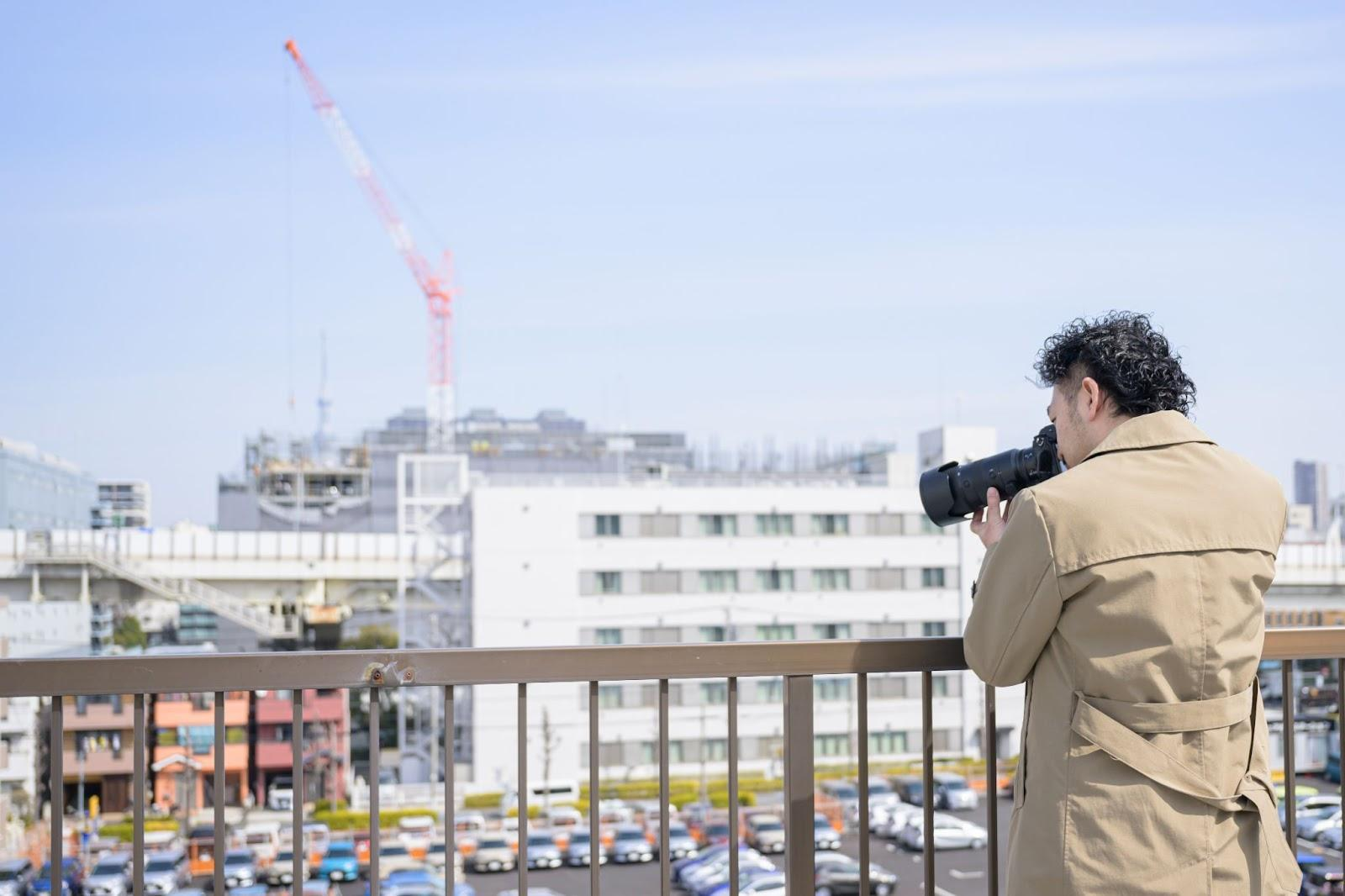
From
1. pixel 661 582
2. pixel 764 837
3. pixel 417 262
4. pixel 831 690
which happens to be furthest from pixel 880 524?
pixel 417 262

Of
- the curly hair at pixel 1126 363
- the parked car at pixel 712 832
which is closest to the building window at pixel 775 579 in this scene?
the parked car at pixel 712 832

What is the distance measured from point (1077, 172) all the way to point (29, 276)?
49.6 meters

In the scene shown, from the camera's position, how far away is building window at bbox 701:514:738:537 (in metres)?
33.4

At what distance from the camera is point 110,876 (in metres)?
21.3

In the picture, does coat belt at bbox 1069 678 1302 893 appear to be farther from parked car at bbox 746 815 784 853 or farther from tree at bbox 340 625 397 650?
tree at bbox 340 625 397 650

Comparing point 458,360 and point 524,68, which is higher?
point 524,68

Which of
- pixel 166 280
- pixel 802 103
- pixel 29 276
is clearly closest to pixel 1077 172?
pixel 802 103

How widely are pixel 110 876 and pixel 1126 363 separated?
79.1 ft

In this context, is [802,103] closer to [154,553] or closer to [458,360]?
[458,360]

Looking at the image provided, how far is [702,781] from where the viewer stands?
30.6m

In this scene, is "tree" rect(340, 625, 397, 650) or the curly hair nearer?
the curly hair

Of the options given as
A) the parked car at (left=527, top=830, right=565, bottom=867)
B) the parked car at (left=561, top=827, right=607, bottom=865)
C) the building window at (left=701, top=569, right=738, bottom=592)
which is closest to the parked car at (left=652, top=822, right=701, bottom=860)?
the parked car at (left=561, top=827, right=607, bottom=865)

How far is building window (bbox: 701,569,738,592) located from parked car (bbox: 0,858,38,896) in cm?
1773

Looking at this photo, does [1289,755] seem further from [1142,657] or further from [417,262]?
[417,262]
